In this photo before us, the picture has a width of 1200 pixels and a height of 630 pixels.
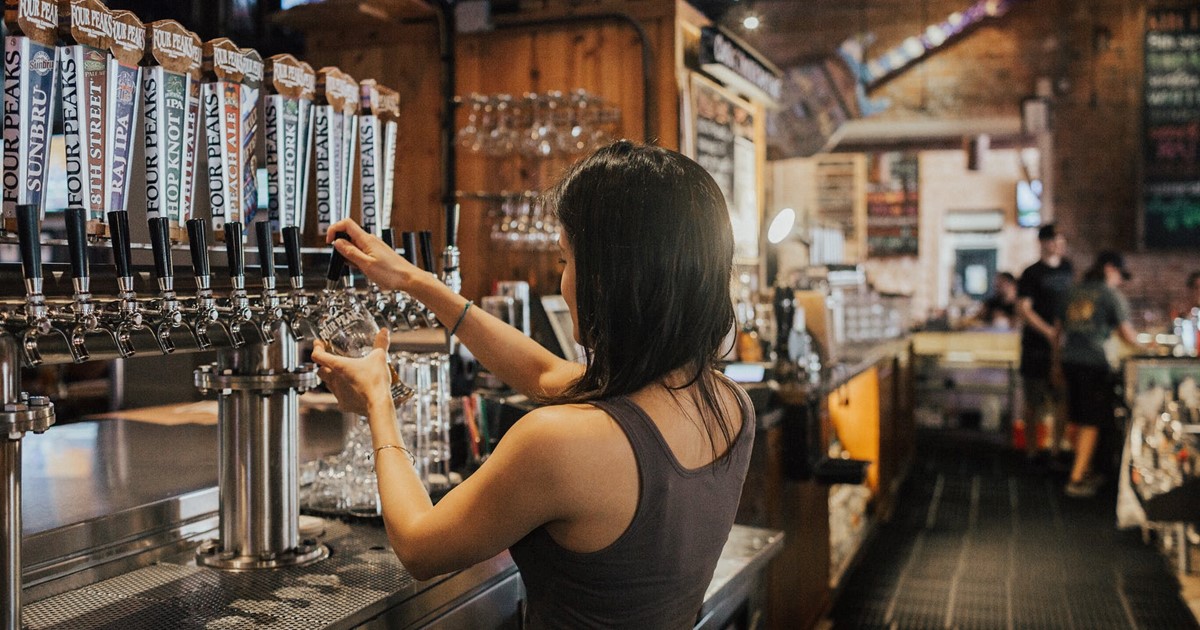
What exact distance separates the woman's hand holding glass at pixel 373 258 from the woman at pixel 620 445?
18.5 inches

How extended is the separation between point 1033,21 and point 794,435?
646 centimetres

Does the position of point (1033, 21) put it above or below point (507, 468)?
above

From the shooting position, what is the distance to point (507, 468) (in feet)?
4.08

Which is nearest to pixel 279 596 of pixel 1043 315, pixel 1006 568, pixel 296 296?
pixel 296 296

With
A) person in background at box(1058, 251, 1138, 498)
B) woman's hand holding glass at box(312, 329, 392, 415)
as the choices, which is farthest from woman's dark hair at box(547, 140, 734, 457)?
person in background at box(1058, 251, 1138, 498)

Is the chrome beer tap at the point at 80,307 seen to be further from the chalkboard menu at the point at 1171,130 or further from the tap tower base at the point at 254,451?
the chalkboard menu at the point at 1171,130

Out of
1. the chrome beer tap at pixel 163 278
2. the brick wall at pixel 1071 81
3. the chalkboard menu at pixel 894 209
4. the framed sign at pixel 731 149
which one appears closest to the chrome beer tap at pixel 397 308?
the chrome beer tap at pixel 163 278

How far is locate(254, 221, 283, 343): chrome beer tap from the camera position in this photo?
158 centimetres

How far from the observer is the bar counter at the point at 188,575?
153 cm

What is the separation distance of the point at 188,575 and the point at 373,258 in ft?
1.96

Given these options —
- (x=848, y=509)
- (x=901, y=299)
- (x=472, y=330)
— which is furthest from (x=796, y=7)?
(x=472, y=330)

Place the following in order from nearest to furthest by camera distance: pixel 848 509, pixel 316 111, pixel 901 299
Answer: pixel 316 111 < pixel 848 509 < pixel 901 299

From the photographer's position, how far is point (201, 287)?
150cm

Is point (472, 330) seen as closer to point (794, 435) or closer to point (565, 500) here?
point (565, 500)
